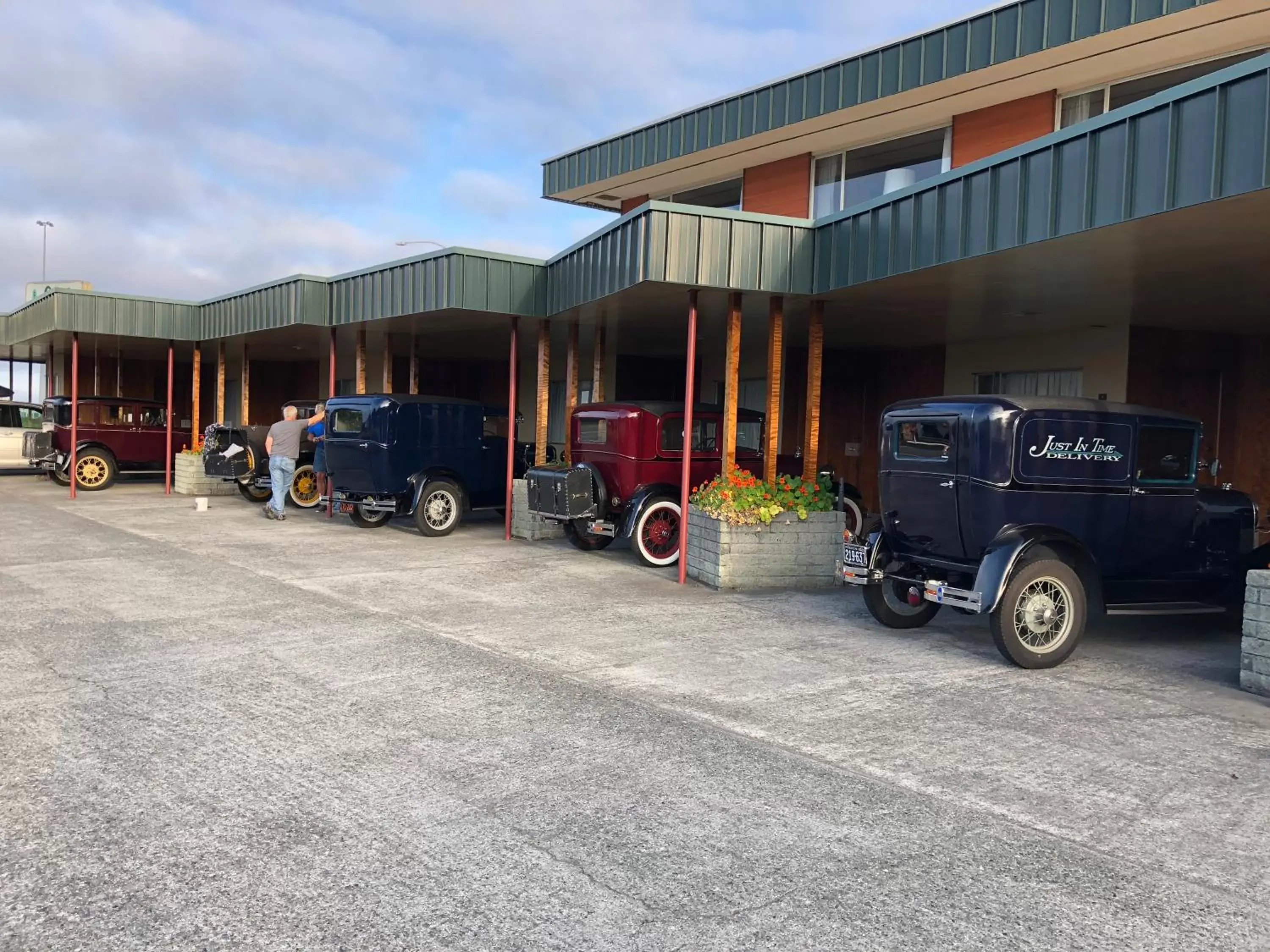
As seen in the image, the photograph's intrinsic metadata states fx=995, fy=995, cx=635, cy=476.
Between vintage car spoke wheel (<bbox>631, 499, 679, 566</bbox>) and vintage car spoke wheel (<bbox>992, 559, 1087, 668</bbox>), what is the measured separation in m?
5.14

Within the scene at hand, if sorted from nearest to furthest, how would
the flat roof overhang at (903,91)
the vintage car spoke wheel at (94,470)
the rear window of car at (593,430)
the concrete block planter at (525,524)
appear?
the flat roof overhang at (903,91), the rear window of car at (593,430), the concrete block planter at (525,524), the vintage car spoke wheel at (94,470)

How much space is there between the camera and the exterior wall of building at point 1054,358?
40.4 ft

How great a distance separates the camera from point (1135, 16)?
10523 mm

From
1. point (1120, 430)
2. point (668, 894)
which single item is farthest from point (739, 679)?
point (1120, 430)

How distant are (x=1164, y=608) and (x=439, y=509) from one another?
32.2 ft

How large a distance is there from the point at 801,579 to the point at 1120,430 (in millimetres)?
3759

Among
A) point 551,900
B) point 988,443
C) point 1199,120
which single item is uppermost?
point 1199,120

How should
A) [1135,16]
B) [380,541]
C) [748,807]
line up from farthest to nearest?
[380,541] < [1135,16] < [748,807]

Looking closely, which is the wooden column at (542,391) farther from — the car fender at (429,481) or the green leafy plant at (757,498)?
the green leafy plant at (757,498)

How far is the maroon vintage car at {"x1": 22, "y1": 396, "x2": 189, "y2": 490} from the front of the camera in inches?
812

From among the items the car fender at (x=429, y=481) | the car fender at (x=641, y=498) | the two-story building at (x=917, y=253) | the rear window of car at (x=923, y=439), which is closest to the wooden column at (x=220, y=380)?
the two-story building at (x=917, y=253)

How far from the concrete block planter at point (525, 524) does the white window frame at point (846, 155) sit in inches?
230

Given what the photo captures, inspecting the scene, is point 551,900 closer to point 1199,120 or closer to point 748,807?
point 748,807

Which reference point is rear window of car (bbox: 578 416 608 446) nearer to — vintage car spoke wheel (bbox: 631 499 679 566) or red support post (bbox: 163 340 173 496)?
vintage car spoke wheel (bbox: 631 499 679 566)
